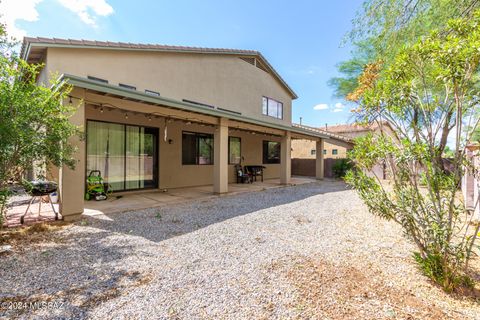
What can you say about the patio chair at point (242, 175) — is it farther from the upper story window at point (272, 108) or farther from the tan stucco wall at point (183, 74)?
the upper story window at point (272, 108)

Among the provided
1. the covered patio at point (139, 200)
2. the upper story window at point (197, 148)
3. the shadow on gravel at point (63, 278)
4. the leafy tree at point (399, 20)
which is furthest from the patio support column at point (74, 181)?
the leafy tree at point (399, 20)

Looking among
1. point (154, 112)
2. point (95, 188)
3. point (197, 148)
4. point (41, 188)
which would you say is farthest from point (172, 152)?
point (41, 188)

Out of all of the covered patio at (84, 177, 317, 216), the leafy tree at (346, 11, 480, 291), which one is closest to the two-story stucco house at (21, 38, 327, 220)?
the covered patio at (84, 177, 317, 216)

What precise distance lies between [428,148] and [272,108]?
1289 centimetres

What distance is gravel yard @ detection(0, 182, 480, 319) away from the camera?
2.31m

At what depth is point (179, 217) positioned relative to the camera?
564 centimetres

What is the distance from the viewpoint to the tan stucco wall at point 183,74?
280 inches

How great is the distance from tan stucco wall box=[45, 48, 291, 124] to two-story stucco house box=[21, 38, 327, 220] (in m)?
0.03

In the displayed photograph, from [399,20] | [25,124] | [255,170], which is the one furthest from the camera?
[255,170]

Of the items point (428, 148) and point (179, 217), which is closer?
point (428, 148)

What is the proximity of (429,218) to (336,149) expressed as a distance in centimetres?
2339

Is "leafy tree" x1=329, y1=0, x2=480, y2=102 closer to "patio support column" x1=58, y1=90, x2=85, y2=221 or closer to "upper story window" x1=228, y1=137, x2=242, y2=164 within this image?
"patio support column" x1=58, y1=90, x2=85, y2=221

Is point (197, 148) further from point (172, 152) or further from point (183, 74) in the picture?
point (183, 74)

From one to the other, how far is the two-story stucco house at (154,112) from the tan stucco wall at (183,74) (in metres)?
0.03
